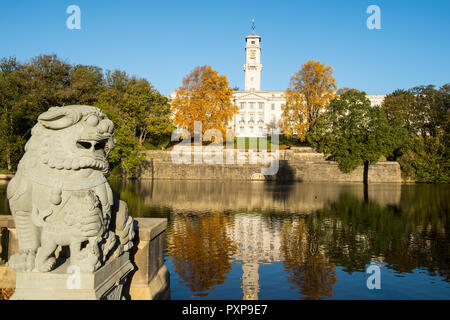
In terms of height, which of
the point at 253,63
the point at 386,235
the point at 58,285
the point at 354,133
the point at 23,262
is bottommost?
the point at 386,235

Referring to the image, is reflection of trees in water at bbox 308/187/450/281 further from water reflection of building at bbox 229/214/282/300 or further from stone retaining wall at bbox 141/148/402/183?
stone retaining wall at bbox 141/148/402/183

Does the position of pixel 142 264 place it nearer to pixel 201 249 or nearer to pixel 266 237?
pixel 201 249

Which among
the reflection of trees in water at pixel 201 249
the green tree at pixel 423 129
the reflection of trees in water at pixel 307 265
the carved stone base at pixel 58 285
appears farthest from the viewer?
the green tree at pixel 423 129

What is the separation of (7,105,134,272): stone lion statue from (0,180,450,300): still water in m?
3.93

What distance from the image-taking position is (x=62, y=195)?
401cm

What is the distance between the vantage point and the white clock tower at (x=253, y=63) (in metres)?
85.8

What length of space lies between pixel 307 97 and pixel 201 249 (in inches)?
1557

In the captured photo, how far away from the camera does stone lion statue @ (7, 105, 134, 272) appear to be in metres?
3.91

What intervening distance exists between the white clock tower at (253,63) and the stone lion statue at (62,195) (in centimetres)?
8281

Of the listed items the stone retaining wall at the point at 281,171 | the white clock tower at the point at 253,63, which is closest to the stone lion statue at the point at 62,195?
the stone retaining wall at the point at 281,171

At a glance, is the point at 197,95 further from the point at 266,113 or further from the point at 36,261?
the point at 36,261

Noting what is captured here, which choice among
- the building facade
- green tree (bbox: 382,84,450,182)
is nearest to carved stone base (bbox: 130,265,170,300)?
green tree (bbox: 382,84,450,182)

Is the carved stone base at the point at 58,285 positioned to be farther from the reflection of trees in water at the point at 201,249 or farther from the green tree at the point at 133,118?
the green tree at the point at 133,118

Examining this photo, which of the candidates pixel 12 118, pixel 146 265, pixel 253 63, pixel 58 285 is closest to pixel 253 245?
pixel 146 265
